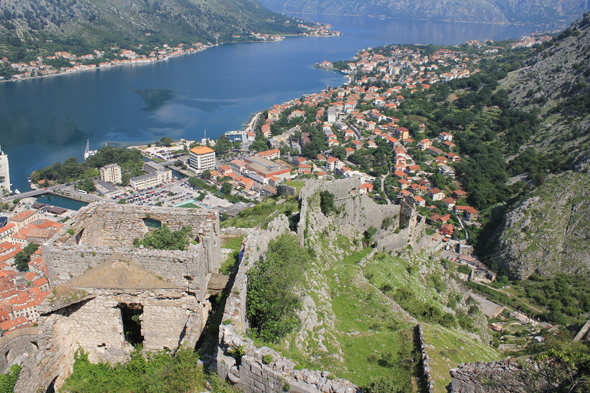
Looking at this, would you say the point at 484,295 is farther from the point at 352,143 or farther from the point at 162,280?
the point at 352,143

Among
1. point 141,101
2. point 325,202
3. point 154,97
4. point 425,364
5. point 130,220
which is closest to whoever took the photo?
point 425,364

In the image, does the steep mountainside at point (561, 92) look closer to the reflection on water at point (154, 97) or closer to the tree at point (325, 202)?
the tree at point (325, 202)

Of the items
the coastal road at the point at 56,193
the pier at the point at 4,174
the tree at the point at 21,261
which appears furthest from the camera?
the pier at the point at 4,174

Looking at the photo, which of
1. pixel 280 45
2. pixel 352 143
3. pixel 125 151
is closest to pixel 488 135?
pixel 352 143

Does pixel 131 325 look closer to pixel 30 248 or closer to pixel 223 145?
pixel 30 248

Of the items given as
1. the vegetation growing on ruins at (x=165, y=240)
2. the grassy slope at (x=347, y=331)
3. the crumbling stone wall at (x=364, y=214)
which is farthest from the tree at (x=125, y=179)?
the vegetation growing on ruins at (x=165, y=240)

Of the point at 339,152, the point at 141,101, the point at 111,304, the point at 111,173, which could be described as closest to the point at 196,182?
the point at 111,173
